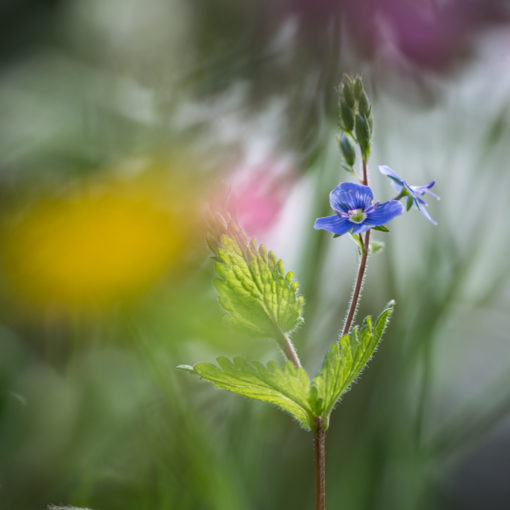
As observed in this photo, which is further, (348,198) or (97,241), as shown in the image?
(97,241)

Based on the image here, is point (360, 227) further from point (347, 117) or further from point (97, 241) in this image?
point (97, 241)

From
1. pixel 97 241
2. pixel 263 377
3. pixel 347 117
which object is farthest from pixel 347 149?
pixel 97 241

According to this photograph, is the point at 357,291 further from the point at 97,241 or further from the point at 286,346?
the point at 97,241

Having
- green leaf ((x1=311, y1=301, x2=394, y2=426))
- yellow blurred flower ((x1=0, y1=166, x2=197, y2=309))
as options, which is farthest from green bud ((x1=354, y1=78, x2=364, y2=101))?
yellow blurred flower ((x1=0, y1=166, x2=197, y2=309))

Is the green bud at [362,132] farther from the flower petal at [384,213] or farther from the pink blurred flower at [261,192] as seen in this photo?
the pink blurred flower at [261,192]

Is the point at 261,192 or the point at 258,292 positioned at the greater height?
the point at 261,192

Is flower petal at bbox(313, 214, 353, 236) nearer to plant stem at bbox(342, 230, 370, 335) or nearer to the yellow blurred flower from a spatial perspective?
plant stem at bbox(342, 230, 370, 335)
